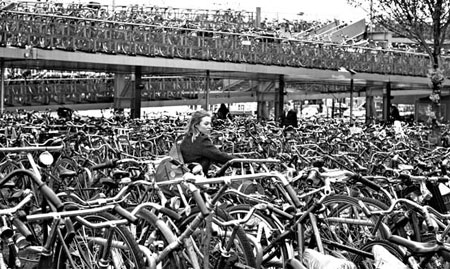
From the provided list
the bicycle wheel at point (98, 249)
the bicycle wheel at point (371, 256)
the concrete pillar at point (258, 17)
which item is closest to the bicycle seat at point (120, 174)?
the bicycle wheel at point (98, 249)

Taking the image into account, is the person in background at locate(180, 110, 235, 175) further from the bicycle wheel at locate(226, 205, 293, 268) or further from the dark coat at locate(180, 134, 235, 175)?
the bicycle wheel at locate(226, 205, 293, 268)

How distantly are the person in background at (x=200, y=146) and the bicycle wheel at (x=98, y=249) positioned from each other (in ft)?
7.79

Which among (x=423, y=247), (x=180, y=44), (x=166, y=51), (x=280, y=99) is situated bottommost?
(x=423, y=247)

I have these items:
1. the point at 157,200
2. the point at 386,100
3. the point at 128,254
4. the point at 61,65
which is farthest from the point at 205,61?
the point at 128,254

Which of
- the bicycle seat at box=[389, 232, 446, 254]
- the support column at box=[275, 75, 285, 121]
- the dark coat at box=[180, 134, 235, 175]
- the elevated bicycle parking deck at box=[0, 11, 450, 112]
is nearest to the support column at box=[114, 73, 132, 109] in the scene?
the elevated bicycle parking deck at box=[0, 11, 450, 112]

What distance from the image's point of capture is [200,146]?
684 cm

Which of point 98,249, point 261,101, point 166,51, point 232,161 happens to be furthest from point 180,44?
point 98,249

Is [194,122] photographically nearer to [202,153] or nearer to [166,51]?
[202,153]

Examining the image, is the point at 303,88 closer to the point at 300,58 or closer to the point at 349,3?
the point at 300,58

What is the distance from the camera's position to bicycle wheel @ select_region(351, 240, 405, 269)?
4293 mm

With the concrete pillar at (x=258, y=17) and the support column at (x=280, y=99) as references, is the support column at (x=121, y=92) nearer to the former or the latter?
the support column at (x=280, y=99)

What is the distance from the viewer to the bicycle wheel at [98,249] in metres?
4.18

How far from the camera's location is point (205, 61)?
1975 centimetres

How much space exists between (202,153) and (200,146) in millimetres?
65
